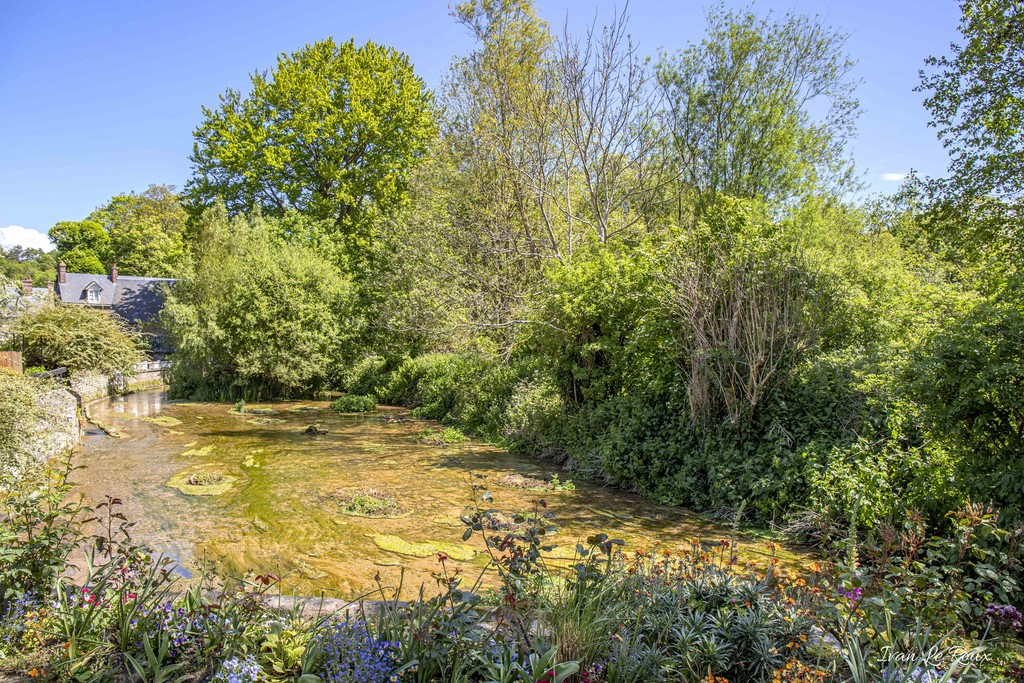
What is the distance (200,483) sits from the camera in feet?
32.2

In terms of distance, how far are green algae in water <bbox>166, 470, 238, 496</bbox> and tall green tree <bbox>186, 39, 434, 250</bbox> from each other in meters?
18.5

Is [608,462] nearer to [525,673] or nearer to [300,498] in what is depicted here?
[300,498]

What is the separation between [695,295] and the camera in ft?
28.8

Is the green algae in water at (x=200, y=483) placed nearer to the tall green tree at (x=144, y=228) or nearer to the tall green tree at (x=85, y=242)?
the tall green tree at (x=144, y=228)

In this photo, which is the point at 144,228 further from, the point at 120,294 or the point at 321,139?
the point at 321,139

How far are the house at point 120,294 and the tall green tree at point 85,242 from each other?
10.3m

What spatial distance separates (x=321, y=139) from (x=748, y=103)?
18.9m

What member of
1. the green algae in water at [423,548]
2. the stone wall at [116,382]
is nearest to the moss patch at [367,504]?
the green algae in water at [423,548]

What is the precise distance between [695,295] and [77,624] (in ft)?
25.7

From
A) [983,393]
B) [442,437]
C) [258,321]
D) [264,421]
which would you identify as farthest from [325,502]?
[258,321]

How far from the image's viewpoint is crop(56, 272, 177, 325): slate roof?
39.9 meters

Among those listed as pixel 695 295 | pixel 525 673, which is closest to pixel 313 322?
pixel 695 295

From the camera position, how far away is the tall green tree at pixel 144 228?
46.8m

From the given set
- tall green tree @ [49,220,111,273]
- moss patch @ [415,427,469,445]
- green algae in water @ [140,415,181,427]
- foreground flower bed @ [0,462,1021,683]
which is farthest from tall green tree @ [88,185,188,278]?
foreground flower bed @ [0,462,1021,683]
